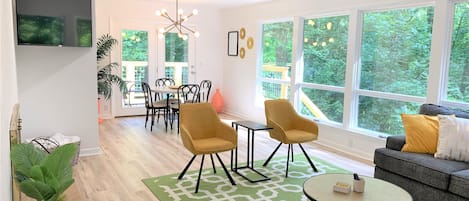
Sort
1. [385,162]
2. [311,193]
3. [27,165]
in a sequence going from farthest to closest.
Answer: [385,162] < [311,193] < [27,165]

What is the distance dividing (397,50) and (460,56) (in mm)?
781

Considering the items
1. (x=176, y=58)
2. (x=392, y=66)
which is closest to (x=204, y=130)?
(x=392, y=66)

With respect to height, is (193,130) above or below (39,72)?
below

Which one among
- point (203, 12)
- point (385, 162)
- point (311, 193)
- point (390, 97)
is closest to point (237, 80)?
point (203, 12)

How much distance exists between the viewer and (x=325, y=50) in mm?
5488

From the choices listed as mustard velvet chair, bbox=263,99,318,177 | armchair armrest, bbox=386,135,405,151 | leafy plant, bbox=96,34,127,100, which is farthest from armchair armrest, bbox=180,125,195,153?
leafy plant, bbox=96,34,127,100

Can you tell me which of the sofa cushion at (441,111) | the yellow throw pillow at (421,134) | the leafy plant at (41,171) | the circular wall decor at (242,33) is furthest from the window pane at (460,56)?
the circular wall decor at (242,33)

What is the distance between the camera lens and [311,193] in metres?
2.40

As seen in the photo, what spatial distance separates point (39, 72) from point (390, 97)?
13.9 ft

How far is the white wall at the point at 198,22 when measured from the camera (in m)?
6.95

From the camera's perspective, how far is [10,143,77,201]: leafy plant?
190 cm

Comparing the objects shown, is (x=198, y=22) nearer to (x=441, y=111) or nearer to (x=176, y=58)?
(x=176, y=58)

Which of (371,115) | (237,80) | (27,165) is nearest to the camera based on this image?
(27,165)

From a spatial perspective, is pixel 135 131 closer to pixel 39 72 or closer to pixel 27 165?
pixel 39 72
